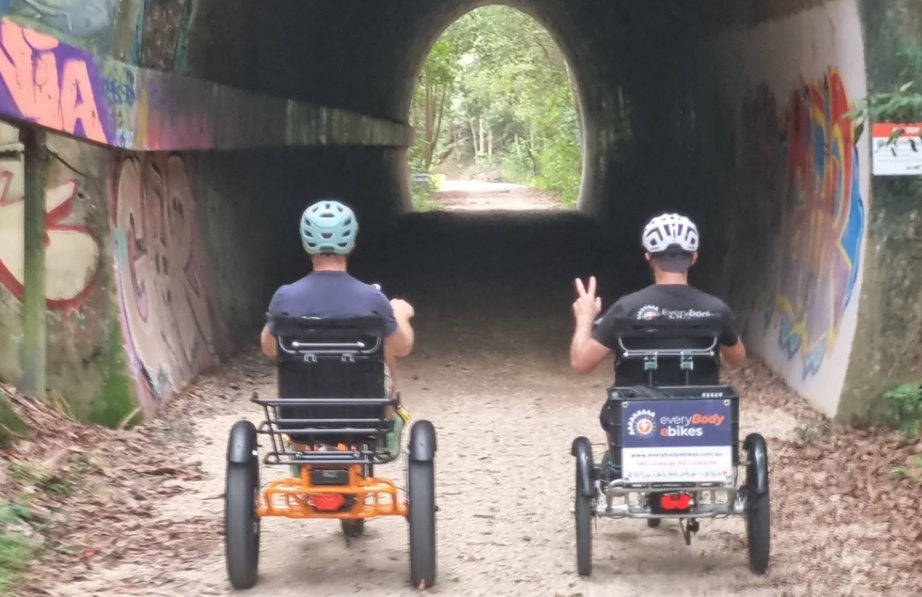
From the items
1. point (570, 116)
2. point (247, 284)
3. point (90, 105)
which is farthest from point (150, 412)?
point (570, 116)

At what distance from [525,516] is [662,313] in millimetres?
1791

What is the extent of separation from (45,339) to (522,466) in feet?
9.98

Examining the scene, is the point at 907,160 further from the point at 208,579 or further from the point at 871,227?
the point at 208,579

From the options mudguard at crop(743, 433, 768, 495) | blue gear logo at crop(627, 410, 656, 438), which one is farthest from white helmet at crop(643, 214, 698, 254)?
mudguard at crop(743, 433, 768, 495)

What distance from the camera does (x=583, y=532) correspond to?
5.38 metres

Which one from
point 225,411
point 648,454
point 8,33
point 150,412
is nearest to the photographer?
point 648,454

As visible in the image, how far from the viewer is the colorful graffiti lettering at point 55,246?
24.9 ft

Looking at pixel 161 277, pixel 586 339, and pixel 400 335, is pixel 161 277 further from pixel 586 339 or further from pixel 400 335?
pixel 586 339

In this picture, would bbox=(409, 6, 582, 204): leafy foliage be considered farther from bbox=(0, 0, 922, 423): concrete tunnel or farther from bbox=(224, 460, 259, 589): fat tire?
bbox=(224, 460, 259, 589): fat tire

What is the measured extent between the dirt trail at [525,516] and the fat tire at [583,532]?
2.8 inches

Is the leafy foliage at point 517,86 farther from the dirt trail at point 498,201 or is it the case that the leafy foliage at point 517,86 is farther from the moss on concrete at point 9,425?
the moss on concrete at point 9,425

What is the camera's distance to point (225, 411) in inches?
351

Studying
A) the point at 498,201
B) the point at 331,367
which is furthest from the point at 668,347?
the point at 498,201

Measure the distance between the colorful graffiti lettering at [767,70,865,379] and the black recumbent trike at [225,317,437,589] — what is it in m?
4.02
